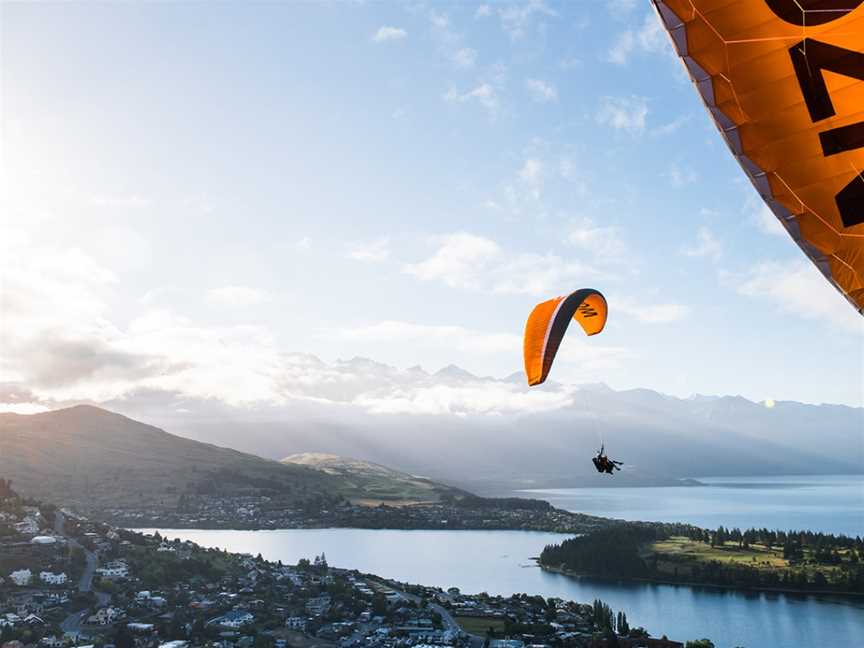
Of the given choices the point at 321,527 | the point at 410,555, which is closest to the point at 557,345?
the point at 410,555

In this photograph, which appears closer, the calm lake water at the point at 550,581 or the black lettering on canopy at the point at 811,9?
the black lettering on canopy at the point at 811,9

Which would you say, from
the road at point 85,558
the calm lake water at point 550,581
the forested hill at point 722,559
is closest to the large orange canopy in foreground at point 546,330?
the calm lake water at point 550,581

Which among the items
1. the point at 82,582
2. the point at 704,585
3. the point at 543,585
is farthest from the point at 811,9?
the point at 704,585

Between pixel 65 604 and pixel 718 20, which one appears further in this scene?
pixel 65 604

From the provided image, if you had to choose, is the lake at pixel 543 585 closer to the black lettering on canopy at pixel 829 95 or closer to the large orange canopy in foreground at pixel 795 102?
the large orange canopy in foreground at pixel 795 102

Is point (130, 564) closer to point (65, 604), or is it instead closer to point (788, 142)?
point (65, 604)

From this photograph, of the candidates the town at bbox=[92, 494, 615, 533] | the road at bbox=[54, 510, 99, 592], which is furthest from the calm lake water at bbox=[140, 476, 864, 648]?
the road at bbox=[54, 510, 99, 592]

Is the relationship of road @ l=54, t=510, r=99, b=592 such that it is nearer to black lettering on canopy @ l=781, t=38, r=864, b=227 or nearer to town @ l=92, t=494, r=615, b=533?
town @ l=92, t=494, r=615, b=533
